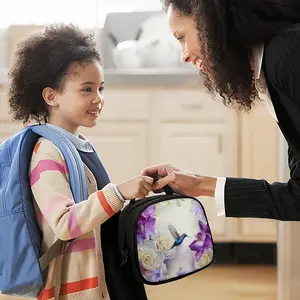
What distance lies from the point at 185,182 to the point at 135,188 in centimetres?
15

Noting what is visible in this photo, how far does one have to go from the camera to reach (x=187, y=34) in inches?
55.6

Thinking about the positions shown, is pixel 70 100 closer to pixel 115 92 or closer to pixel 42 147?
pixel 42 147

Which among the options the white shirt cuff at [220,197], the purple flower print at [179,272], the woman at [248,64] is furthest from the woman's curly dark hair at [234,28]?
the purple flower print at [179,272]

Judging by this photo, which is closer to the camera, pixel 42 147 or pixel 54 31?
pixel 42 147

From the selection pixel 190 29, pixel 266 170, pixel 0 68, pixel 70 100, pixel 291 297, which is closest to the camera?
pixel 190 29

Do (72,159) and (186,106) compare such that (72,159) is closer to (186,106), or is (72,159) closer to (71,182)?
(71,182)

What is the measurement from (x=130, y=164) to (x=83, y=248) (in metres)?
1.80

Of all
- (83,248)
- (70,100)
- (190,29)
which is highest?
(190,29)

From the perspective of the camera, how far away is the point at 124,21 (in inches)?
148

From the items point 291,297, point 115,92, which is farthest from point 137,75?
point 291,297

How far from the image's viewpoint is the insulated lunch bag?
146cm

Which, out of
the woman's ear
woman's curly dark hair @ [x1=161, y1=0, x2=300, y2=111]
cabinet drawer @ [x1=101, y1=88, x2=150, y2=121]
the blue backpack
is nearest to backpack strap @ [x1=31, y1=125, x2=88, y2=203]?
the blue backpack

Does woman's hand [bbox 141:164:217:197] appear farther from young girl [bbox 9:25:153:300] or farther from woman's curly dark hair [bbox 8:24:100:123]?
woman's curly dark hair [bbox 8:24:100:123]

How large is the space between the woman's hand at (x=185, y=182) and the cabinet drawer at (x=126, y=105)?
1.69 meters
